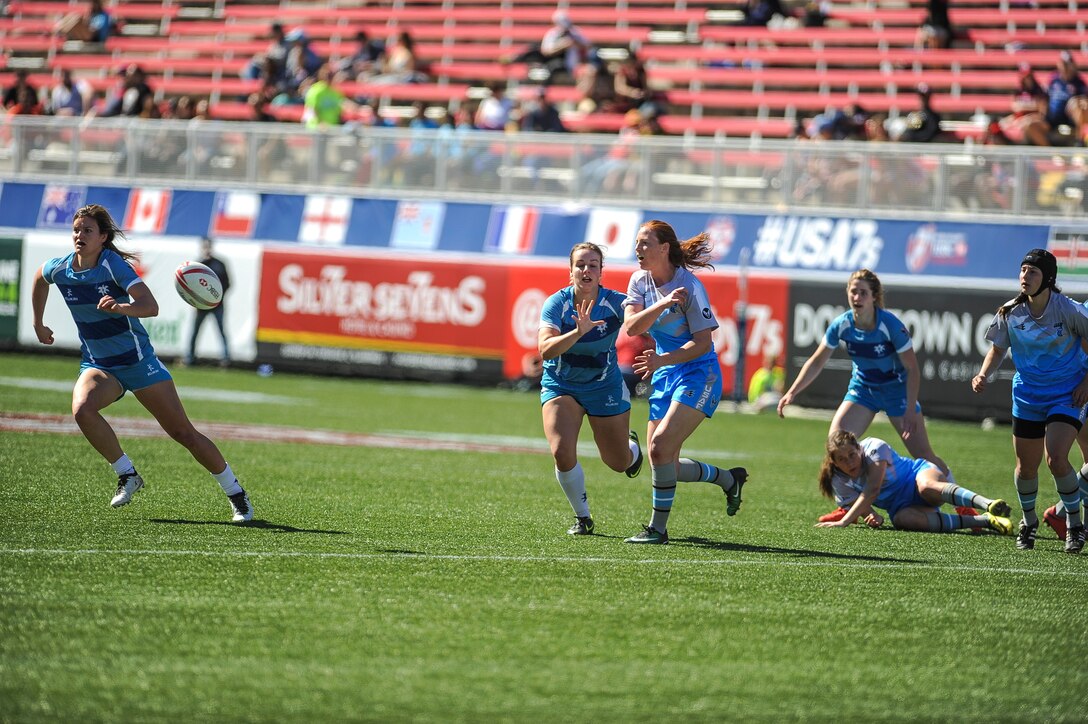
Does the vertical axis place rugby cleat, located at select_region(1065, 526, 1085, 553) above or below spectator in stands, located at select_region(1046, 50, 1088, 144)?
below

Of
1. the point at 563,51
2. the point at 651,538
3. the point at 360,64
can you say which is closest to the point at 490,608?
the point at 651,538

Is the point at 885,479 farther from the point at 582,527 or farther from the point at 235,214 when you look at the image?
the point at 235,214

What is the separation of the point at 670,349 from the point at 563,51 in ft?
67.3

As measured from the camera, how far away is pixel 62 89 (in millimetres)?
30578

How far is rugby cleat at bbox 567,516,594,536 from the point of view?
10141mm

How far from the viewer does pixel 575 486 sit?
10.0 m

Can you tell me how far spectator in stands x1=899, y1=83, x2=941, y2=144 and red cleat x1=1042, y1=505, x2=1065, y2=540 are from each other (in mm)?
12982

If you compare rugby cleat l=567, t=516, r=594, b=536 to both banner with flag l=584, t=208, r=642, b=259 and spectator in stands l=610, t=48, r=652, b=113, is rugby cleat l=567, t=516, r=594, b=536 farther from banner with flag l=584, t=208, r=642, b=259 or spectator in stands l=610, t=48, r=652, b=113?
spectator in stands l=610, t=48, r=652, b=113

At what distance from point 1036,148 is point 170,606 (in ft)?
56.0

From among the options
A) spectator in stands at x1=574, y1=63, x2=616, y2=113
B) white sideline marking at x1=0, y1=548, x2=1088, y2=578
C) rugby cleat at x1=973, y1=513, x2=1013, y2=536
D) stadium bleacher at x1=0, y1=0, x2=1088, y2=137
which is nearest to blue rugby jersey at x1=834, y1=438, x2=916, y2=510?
rugby cleat at x1=973, y1=513, x2=1013, y2=536

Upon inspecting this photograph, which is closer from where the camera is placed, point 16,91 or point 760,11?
point 760,11

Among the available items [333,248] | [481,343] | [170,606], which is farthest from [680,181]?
[170,606]

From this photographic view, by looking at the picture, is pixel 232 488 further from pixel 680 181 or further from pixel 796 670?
pixel 680 181

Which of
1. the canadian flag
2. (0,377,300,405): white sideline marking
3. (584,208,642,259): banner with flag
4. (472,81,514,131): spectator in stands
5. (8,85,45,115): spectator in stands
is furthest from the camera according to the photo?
(8,85,45,115): spectator in stands
